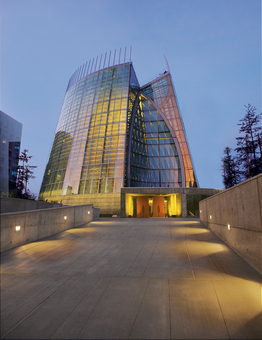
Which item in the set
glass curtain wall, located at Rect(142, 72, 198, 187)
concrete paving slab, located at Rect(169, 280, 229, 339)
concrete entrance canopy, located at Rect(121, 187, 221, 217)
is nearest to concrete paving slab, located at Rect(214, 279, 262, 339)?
concrete paving slab, located at Rect(169, 280, 229, 339)

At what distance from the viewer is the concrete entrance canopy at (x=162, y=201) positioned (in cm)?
3353

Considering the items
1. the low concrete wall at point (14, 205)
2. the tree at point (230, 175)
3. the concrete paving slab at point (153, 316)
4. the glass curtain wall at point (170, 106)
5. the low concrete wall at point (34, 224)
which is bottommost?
the concrete paving slab at point (153, 316)

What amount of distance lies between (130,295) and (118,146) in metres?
34.9

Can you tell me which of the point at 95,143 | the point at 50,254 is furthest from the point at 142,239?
the point at 95,143

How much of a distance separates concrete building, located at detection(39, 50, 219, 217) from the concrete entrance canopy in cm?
17

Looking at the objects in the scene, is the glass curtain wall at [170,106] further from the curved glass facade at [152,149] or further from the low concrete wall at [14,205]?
the low concrete wall at [14,205]

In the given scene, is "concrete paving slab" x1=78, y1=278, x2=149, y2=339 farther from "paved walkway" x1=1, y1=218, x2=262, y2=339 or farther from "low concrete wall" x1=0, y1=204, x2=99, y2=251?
"low concrete wall" x1=0, y1=204, x2=99, y2=251

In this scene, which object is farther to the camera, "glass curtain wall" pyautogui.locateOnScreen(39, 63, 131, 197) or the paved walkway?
"glass curtain wall" pyautogui.locateOnScreen(39, 63, 131, 197)

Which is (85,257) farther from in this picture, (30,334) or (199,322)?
(199,322)

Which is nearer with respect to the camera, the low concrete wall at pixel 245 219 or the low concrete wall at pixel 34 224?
the low concrete wall at pixel 245 219

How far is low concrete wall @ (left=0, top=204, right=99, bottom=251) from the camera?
9250mm

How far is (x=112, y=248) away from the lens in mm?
9742

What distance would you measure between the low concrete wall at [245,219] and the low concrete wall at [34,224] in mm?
9358

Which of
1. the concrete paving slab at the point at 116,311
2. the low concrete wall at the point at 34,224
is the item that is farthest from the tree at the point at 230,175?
the concrete paving slab at the point at 116,311
